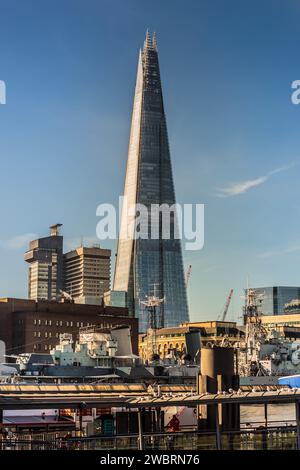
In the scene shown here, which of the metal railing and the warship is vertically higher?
the warship

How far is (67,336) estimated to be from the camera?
132m

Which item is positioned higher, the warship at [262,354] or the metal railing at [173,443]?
the warship at [262,354]

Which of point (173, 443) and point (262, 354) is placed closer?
point (173, 443)

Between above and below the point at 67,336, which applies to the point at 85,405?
below

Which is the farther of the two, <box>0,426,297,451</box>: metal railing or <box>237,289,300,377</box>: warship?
<box>237,289,300,377</box>: warship

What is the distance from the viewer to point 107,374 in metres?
122

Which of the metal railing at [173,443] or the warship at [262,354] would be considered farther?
the warship at [262,354]

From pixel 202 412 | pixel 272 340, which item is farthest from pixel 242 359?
pixel 202 412

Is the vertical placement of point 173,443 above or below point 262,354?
below

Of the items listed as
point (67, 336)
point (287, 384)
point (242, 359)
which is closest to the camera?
point (287, 384)
